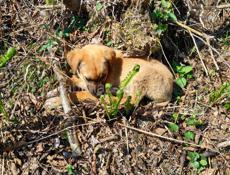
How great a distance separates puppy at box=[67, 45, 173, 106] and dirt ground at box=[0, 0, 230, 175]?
0.16 meters

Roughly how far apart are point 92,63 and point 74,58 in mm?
250

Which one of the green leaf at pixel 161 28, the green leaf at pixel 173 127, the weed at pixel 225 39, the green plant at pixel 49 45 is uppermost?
the green leaf at pixel 161 28

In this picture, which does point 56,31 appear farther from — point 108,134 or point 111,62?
point 108,134

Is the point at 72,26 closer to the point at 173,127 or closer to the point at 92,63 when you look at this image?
the point at 92,63

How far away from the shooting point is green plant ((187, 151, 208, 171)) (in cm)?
502

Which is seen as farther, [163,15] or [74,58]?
[163,15]

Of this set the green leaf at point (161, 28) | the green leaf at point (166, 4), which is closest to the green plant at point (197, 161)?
the green leaf at point (161, 28)

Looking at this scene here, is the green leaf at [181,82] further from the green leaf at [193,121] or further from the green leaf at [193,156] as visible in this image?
the green leaf at [193,156]

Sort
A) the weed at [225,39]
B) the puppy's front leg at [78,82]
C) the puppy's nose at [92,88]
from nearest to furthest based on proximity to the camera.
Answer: the puppy's nose at [92,88]
the puppy's front leg at [78,82]
the weed at [225,39]

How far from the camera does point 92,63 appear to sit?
5.24 metres

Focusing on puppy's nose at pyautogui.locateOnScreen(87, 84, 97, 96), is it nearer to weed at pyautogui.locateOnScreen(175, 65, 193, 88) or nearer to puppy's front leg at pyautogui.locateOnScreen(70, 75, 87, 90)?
puppy's front leg at pyautogui.locateOnScreen(70, 75, 87, 90)

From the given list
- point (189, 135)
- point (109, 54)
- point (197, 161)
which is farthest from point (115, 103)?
point (197, 161)

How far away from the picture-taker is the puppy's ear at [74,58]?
5.32 m

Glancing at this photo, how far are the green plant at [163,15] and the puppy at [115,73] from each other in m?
0.45
